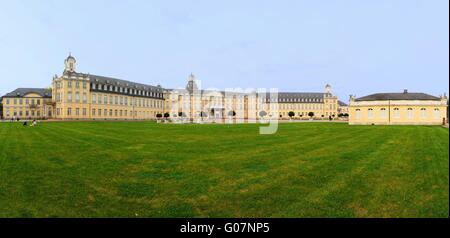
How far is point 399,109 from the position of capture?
51.4 meters

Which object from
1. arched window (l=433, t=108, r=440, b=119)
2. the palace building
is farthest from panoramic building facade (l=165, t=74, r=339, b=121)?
arched window (l=433, t=108, r=440, b=119)

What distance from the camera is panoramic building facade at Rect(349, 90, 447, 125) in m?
50.3

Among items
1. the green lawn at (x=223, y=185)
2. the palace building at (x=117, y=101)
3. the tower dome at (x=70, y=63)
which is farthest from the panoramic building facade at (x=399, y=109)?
the tower dome at (x=70, y=63)

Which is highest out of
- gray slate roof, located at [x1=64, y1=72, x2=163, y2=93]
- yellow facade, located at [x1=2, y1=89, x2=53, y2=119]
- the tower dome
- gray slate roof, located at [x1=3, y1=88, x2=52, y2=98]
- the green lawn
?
the tower dome

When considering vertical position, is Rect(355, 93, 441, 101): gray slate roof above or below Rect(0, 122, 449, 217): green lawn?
above

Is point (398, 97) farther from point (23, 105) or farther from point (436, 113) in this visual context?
point (23, 105)

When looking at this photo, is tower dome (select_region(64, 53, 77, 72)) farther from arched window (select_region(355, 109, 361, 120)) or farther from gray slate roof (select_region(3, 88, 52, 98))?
arched window (select_region(355, 109, 361, 120))

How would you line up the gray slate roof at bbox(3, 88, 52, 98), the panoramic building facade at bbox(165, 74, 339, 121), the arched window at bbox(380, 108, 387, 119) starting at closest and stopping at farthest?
the arched window at bbox(380, 108, 387, 119)
the gray slate roof at bbox(3, 88, 52, 98)
the panoramic building facade at bbox(165, 74, 339, 121)

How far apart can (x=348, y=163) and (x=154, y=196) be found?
23.3 ft

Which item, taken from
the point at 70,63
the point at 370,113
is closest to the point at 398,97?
the point at 370,113

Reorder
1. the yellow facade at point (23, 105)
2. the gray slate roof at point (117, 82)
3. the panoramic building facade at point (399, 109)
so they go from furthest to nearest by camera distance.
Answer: the yellow facade at point (23, 105), the gray slate roof at point (117, 82), the panoramic building facade at point (399, 109)

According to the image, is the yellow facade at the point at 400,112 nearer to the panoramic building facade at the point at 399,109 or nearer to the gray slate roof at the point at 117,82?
the panoramic building facade at the point at 399,109

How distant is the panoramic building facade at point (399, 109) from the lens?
50312 millimetres

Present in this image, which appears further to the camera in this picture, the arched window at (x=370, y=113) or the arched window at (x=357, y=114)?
the arched window at (x=357, y=114)
